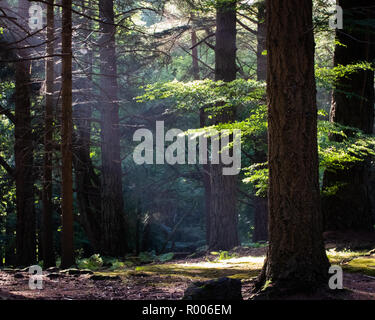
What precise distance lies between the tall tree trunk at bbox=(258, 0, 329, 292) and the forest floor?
1.21ft

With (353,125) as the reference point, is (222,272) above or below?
below

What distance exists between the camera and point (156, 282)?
23.2 feet

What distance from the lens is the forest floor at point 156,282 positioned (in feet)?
18.1

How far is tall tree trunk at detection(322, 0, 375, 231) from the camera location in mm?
9164

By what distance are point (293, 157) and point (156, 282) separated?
10.3ft

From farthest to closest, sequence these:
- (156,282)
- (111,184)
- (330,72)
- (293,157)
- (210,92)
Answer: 1. (111,184)
2. (210,92)
3. (330,72)
4. (156,282)
5. (293,157)

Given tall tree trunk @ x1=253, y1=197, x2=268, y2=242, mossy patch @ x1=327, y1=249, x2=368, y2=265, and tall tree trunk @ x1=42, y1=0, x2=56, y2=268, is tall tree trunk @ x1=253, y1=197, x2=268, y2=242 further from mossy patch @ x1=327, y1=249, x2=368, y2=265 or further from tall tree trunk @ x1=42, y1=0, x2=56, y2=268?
mossy patch @ x1=327, y1=249, x2=368, y2=265

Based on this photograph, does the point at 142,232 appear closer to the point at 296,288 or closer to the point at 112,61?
the point at 112,61

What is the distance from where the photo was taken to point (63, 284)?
22.9 ft

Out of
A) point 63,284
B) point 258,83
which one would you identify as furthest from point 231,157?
point 63,284

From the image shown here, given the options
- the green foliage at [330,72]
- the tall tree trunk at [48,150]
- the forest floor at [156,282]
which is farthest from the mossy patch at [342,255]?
the tall tree trunk at [48,150]

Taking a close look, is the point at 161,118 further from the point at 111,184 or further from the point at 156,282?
the point at 156,282

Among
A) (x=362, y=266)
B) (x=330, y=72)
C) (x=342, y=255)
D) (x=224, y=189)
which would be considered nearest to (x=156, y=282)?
(x=362, y=266)
